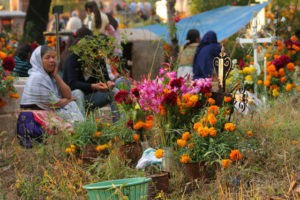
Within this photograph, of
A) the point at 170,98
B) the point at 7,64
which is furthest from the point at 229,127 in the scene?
the point at 7,64

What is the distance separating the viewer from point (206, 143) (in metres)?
3.89

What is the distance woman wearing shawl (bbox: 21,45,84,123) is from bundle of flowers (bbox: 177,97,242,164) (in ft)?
6.38

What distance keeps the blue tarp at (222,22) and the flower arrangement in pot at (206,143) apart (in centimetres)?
597

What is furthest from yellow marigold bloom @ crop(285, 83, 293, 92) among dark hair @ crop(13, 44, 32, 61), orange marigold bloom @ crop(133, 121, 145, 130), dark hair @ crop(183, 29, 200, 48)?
dark hair @ crop(13, 44, 32, 61)

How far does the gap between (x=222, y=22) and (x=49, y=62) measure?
252 inches

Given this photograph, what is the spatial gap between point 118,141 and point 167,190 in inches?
37.4

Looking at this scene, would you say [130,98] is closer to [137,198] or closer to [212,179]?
[212,179]

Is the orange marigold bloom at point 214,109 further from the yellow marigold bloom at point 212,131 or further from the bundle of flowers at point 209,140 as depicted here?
the yellow marigold bloom at point 212,131

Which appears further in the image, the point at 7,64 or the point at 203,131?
the point at 7,64

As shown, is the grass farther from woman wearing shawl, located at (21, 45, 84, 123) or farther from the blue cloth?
→ woman wearing shawl, located at (21, 45, 84, 123)

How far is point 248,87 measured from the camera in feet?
24.2

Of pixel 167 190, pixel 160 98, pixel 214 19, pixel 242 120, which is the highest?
pixel 214 19

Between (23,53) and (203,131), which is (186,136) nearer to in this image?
(203,131)

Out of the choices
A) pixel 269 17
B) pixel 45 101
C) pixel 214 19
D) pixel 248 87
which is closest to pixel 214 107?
pixel 45 101
